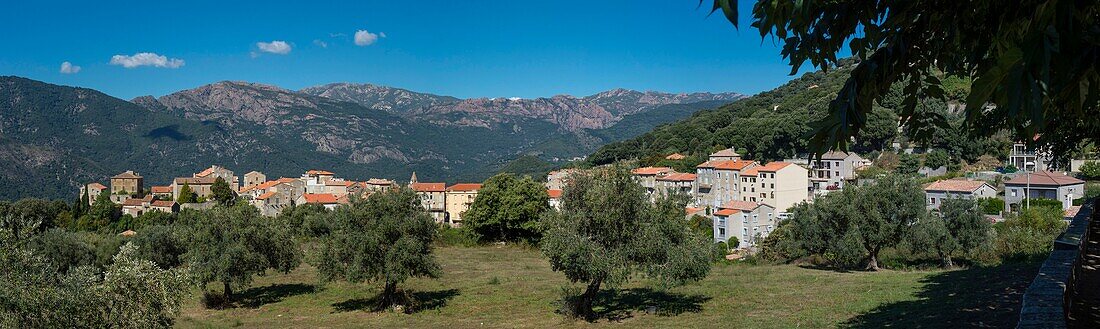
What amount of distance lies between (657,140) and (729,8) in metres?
132

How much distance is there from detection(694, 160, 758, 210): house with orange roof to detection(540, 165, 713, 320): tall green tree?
52821 millimetres

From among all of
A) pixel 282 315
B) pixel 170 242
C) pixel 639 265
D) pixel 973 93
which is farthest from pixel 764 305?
pixel 170 242

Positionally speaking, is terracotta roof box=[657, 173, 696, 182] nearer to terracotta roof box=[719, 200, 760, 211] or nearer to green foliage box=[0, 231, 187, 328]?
terracotta roof box=[719, 200, 760, 211]

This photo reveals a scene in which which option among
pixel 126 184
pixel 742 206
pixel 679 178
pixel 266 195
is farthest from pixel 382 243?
pixel 126 184

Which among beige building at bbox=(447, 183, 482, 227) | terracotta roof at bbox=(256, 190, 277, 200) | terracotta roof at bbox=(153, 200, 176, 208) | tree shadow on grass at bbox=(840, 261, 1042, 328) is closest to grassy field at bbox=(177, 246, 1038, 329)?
tree shadow on grass at bbox=(840, 261, 1042, 328)

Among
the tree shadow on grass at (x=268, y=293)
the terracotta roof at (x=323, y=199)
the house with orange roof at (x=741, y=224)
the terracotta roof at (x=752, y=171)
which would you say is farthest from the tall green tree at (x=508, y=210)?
the terracotta roof at (x=323, y=199)

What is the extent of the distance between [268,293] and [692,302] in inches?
764

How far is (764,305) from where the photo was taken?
67.9 ft

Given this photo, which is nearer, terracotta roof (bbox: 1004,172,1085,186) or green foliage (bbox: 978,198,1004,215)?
green foliage (bbox: 978,198,1004,215)

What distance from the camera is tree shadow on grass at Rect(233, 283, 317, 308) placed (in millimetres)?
28920

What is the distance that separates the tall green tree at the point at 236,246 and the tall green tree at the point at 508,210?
24.7 m

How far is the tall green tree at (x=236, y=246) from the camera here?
27469mm

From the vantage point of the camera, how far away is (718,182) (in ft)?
254

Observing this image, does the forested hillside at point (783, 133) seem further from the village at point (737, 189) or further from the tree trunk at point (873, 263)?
the tree trunk at point (873, 263)
